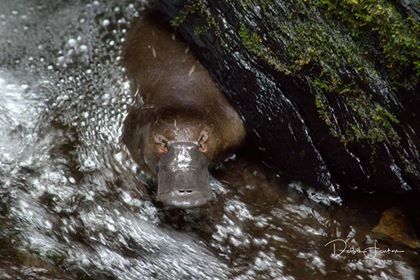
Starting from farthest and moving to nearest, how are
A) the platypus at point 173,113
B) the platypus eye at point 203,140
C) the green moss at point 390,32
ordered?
the platypus eye at point 203,140
the platypus at point 173,113
the green moss at point 390,32

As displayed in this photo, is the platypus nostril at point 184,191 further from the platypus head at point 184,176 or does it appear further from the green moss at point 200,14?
the green moss at point 200,14

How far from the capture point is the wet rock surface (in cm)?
264

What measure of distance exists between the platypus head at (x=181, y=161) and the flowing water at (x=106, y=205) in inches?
5.2

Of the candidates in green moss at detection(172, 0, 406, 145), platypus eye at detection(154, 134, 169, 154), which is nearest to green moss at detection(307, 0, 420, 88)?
green moss at detection(172, 0, 406, 145)

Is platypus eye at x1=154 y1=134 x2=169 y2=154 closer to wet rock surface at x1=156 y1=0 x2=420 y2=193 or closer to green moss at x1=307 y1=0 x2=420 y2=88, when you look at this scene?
wet rock surface at x1=156 y1=0 x2=420 y2=193

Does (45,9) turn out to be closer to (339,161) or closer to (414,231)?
(339,161)

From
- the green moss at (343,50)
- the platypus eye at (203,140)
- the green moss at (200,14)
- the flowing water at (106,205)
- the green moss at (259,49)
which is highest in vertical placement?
the green moss at (343,50)

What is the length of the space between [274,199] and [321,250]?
415mm

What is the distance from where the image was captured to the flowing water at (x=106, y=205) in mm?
2570

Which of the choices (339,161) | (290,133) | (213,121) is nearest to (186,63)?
(213,121)

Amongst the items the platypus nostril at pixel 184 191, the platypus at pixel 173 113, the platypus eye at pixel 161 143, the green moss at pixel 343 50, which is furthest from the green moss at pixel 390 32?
the platypus eye at pixel 161 143

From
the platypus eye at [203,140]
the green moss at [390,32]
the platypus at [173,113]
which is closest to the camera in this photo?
the green moss at [390,32]

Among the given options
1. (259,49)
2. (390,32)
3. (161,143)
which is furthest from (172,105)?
(390,32)

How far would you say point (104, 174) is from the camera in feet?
10.2
